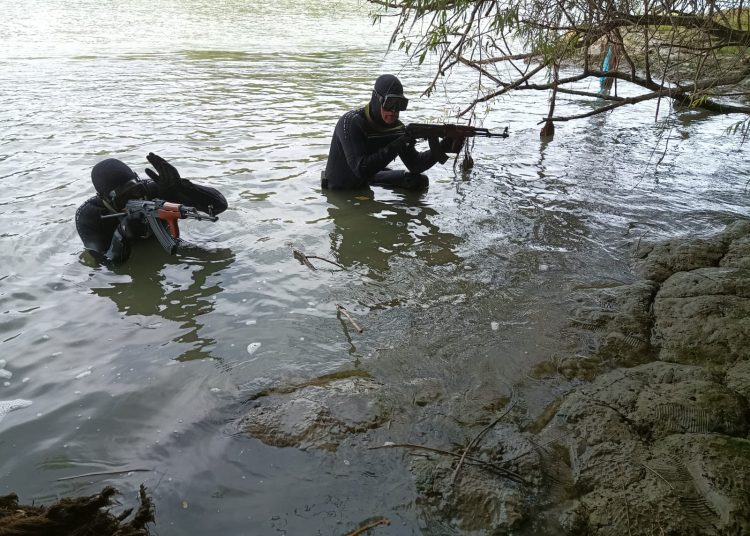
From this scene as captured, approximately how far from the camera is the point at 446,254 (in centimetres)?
543

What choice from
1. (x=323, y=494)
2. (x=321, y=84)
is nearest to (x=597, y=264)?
(x=323, y=494)

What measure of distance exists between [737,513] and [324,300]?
127 inches

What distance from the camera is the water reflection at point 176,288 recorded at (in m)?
4.35

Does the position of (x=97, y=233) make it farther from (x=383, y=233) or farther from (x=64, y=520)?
(x=64, y=520)

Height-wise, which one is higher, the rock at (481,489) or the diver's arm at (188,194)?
the diver's arm at (188,194)

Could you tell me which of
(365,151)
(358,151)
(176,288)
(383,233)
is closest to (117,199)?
(176,288)

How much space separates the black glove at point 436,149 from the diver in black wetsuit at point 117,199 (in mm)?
2902

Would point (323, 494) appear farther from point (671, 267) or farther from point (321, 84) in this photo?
point (321, 84)

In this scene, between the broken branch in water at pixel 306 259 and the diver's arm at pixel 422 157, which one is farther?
the diver's arm at pixel 422 157

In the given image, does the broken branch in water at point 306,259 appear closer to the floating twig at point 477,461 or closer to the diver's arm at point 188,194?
the diver's arm at point 188,194

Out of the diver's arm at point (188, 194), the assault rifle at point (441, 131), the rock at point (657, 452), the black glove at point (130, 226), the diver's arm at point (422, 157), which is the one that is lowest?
the rock at point (657, 452)

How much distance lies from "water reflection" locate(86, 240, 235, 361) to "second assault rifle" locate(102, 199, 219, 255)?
0.27 metres

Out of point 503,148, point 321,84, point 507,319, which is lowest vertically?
point 507,319

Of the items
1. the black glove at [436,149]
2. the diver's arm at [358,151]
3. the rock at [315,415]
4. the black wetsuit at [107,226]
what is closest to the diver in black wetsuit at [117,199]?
the black wetsuit at [107,226]
